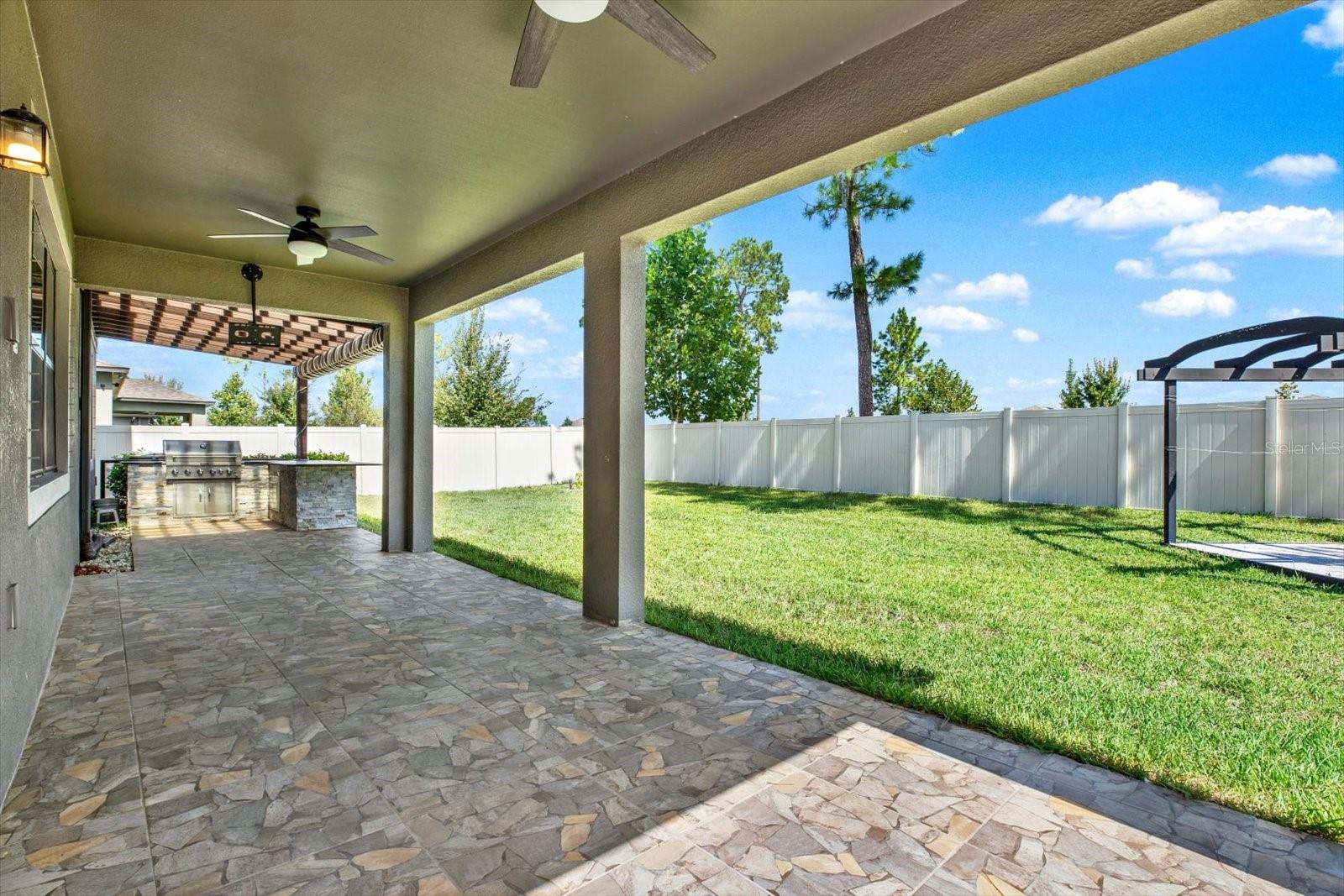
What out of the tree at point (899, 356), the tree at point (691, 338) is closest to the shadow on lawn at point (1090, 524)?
the tree at point (899, 356)

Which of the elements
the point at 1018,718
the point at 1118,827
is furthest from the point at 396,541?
the point at 1118,827

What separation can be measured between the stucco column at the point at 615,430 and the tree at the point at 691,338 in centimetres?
1592

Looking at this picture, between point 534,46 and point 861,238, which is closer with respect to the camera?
point 534,46

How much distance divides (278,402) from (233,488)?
19.0 meters

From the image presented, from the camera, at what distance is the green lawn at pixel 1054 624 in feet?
8.79

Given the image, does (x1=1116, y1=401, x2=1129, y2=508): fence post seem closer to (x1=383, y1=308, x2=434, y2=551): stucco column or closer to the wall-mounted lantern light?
(x1=383, y1=308, x2=434, y2=551): stucco column

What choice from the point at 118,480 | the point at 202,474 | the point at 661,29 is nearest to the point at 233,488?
the point at 202,474

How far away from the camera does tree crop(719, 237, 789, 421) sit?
2480cm

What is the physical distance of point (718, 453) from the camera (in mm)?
14859

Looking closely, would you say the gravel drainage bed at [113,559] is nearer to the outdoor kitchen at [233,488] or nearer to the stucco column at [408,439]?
the outdoor kitchen at [233,488]

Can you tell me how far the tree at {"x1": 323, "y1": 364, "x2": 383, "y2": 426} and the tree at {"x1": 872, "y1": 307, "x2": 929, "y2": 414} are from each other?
19162mm

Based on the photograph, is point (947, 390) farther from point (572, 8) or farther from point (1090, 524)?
point (572, 8)

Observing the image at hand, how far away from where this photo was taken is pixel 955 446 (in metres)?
10.7

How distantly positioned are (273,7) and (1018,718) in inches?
171
